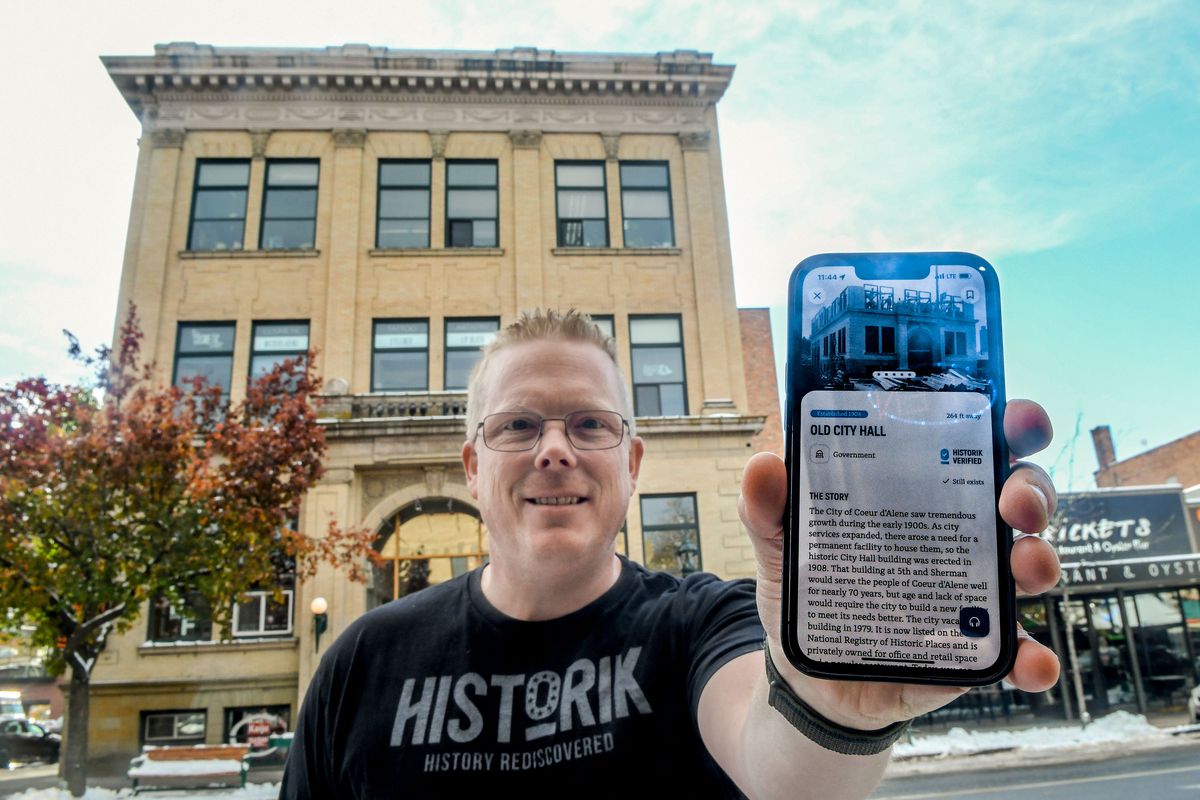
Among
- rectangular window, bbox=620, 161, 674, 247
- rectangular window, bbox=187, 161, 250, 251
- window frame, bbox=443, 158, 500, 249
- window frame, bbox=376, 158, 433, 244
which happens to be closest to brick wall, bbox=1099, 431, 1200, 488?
rectangular window, bbox=620, 161, 674, 247

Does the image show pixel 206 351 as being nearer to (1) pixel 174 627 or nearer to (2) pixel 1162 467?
(1) pixel 174 627

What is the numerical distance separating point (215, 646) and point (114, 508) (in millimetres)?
5063

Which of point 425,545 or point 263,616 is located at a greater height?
point 425,545

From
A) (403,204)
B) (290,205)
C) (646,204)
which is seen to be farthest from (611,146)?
(290,205)

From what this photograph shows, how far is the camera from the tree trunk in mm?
10250

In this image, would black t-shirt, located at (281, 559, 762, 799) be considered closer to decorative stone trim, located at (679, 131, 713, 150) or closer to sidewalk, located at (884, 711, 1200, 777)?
sidewalk, located at (884, 711, 1200, 777)

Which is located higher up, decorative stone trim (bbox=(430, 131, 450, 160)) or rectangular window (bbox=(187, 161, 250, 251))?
decorative stone trim (bbox=(430, 131, 450, 160))

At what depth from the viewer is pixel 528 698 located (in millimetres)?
1925

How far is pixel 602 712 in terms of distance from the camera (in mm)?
1862

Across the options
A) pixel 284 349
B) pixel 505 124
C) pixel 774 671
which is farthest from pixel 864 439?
pixel 505 124

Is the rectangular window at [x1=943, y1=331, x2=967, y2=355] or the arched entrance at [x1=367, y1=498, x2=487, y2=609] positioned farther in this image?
the arched entrance at [x1=367, y1=498, x2=487, y2=609]

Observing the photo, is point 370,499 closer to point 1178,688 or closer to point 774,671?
point 774,671

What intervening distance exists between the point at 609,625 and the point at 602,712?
0.78 feet

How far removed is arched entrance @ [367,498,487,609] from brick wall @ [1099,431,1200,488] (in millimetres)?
28141
